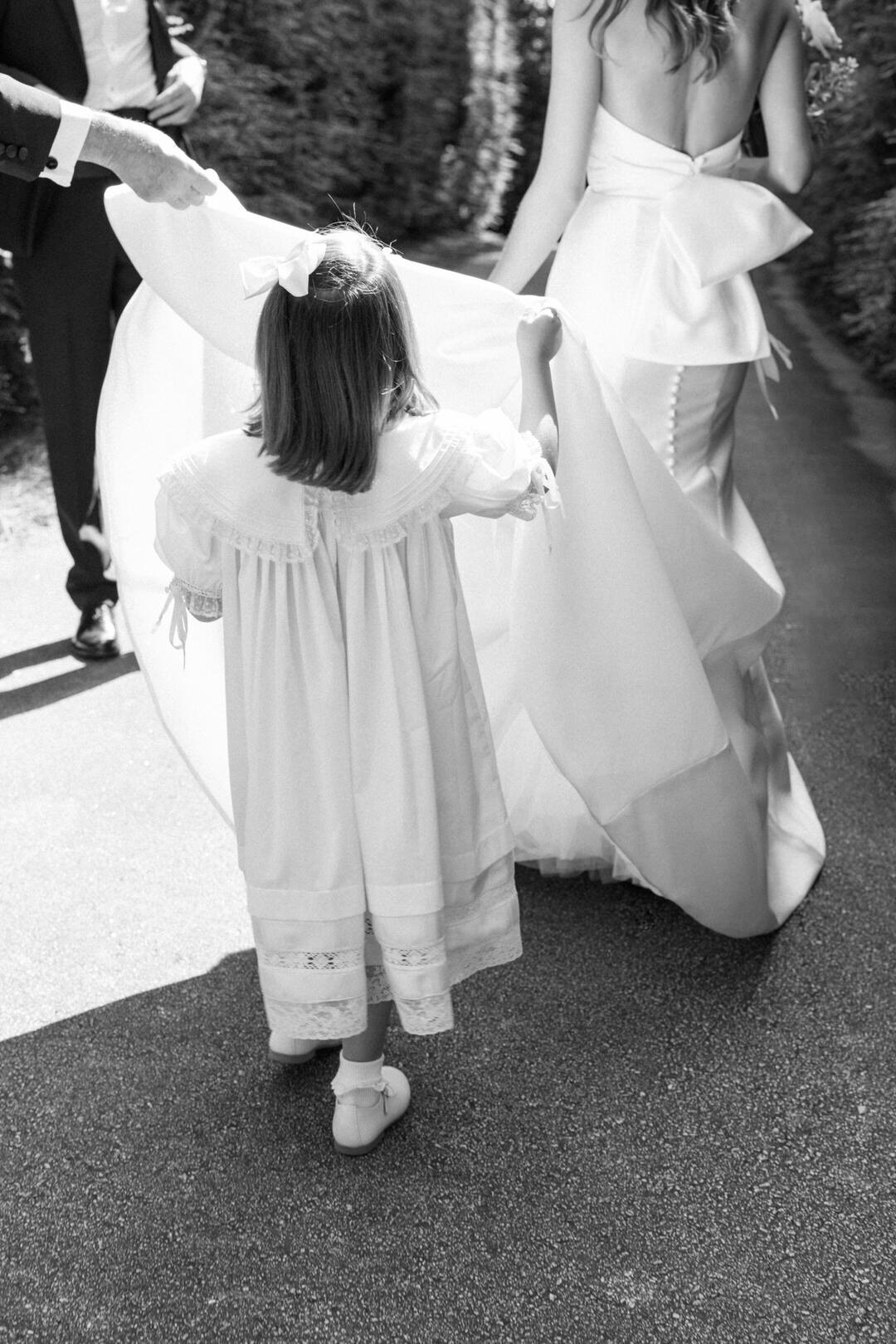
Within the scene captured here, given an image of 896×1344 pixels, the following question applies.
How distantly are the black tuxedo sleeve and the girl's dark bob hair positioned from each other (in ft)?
3.41

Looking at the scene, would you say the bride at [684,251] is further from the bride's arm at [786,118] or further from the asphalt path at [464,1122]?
the asphalt path at [464,1122]

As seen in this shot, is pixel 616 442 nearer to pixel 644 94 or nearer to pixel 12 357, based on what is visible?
pixel 644 94

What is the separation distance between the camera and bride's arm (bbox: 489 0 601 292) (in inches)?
109

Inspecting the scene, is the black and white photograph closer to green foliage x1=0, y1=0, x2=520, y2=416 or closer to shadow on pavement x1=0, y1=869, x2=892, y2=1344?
shadow on pavement x1=0, y1=869, x2=892, y2=1344

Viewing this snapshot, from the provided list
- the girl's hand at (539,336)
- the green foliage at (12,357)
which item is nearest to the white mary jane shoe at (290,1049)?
the girl's hand at (539,336)

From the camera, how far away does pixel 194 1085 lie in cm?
243

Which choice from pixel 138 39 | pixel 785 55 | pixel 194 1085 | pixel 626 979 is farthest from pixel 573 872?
pixel 138 39

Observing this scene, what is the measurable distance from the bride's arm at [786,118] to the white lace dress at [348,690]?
137cm

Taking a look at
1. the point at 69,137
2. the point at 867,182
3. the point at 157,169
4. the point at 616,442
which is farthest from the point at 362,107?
the point at 616,442

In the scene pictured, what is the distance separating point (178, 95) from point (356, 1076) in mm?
2930

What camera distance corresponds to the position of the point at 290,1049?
2.45 m

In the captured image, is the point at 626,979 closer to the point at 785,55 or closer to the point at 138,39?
the point at 785,55

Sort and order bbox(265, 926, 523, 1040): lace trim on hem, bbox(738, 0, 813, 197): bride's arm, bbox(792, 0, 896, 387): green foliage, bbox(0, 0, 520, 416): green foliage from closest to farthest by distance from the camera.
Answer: bbox(265, 926, 523, 1040): lace trim on hem → bbox(738, 0, 813, 197): bride's arm → bbox(792, 0, 896, 387): green foliage → bbox(0, 0, 520, 416): green foliage

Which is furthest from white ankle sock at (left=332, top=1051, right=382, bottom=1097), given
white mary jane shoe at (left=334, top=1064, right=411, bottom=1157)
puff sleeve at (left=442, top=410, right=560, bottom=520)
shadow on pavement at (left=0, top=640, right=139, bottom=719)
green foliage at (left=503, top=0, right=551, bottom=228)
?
green foliage at (left=503, top=0, right=551, bottom=228)
